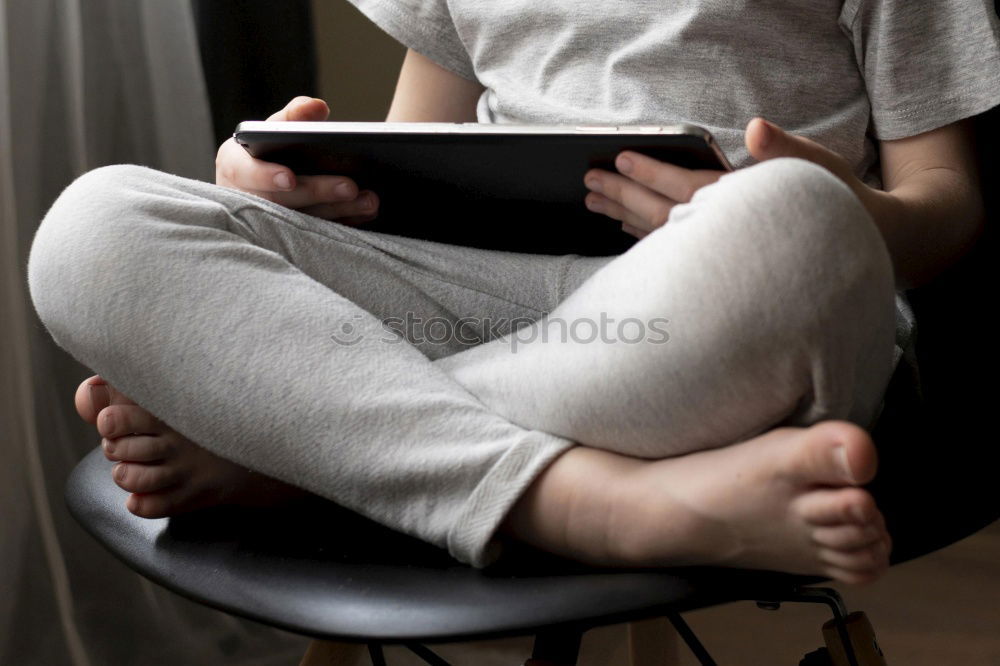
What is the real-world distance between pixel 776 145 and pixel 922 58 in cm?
26

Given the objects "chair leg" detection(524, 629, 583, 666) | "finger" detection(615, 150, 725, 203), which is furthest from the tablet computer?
"chair leg" detection(524, 629, 583, 666)

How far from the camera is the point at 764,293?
0.37m

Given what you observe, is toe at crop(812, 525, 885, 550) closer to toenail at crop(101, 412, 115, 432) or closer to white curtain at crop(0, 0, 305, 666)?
toenail at crop(101, 412, 115, 432)

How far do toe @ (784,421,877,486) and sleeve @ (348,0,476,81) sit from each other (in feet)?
1.73

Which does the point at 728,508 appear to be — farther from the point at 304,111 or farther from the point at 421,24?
the point at 421,24

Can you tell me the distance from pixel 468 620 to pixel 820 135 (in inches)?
15.9

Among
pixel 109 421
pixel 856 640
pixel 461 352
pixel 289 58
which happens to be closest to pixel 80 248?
pixel 109 421

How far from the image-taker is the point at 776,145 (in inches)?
17.9

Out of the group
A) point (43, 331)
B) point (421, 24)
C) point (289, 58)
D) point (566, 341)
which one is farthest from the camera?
point (289, 58)

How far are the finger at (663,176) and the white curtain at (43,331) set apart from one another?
2.19ft

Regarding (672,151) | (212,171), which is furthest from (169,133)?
(672,151)

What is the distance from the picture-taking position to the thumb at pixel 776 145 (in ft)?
1.47

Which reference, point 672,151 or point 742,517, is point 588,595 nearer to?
point 742,517

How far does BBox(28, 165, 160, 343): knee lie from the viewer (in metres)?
0.46
